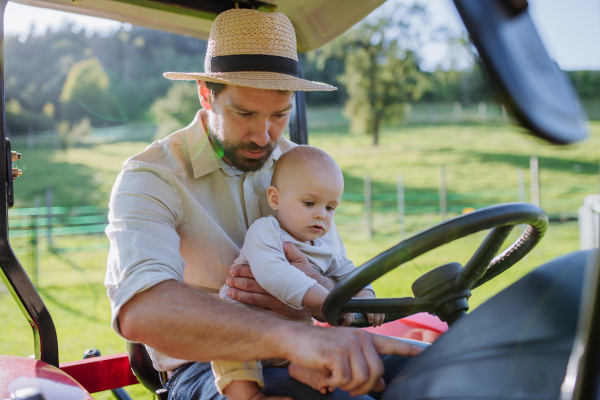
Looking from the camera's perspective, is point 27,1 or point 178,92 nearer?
point 27,1

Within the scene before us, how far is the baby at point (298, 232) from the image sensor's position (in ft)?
4.47

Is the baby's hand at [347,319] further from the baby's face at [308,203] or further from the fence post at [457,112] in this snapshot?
the fence post at [457,112]

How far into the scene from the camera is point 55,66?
976 inches

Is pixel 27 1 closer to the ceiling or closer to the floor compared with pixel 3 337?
closer to the ceiling

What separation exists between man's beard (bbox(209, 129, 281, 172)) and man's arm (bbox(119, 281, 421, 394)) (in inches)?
22.9

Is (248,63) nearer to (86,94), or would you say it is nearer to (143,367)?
(143,367)

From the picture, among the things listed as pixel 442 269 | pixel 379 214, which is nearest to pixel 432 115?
pixel 379 214

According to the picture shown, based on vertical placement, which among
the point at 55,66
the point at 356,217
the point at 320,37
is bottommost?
the point at 356,217

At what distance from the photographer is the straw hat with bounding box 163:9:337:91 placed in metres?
1.56

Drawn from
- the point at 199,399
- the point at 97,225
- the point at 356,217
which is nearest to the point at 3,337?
the point at 199,399

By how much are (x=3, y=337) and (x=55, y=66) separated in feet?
74.4

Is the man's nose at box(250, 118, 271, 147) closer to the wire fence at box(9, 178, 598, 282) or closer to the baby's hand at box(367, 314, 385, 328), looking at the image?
the baby's hand at box(367, 314, 385, 328)

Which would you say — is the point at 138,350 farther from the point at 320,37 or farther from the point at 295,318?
the point at 320,37

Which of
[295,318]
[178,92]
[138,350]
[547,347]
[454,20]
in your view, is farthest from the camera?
[178,92]
